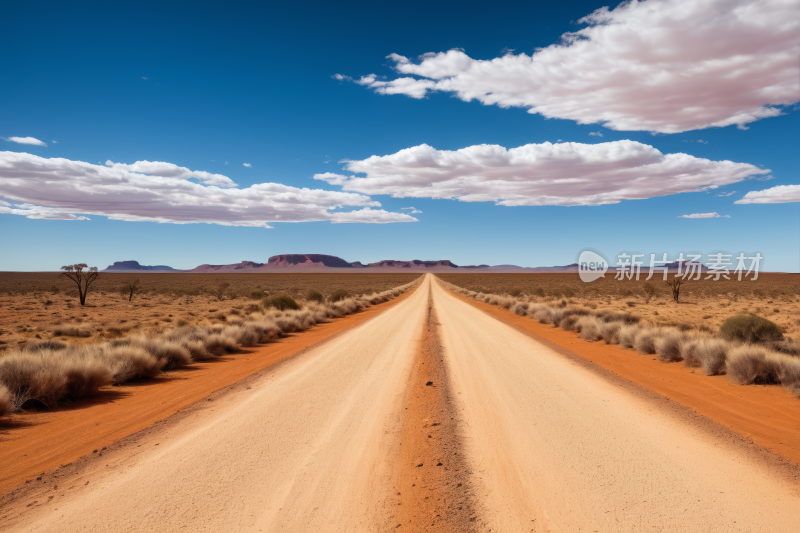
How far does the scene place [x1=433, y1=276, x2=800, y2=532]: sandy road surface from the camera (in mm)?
4031

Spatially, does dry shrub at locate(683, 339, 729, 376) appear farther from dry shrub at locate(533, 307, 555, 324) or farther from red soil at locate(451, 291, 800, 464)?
dry shrub at locate(533, 307, 555, 324)

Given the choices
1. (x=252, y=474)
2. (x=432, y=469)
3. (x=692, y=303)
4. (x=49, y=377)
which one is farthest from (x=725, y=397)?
(x=692, y=303)

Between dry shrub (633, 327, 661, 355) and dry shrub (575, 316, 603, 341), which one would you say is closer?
dry shrub (633, 327, 661, 355)

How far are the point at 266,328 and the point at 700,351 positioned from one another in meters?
15.0

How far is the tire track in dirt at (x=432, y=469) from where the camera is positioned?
13.2 feet

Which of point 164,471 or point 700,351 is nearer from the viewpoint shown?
point 164,471

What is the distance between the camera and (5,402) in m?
7.19

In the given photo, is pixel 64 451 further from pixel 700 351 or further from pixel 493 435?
pixel 700 351

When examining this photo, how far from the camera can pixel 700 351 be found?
11133 mm

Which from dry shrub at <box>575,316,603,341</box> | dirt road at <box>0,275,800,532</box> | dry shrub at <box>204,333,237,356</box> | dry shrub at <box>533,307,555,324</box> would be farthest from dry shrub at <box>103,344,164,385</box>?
dry shrub at <box>533,307,555,324</box>

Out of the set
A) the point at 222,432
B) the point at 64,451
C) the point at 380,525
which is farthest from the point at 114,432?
the point at 380,525

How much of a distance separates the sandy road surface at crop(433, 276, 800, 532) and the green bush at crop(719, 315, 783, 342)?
8.34 meters

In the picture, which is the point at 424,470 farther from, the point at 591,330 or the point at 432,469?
the point at 591,330

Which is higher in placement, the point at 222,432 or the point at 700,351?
the point at 700,351
